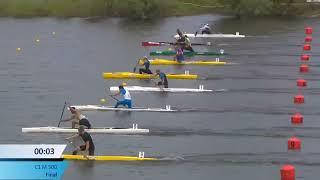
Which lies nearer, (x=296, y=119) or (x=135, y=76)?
(x=296, y=119)

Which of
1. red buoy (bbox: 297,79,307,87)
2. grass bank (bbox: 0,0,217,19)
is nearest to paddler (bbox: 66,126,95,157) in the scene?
red buoy (bbox: 297,79,307,87)

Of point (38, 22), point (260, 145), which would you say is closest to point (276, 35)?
point (38, 22)

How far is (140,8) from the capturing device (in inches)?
3162

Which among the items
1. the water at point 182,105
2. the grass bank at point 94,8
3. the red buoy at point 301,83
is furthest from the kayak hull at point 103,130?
the grass bank at point 94,8

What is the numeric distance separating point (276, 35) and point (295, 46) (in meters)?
7.79

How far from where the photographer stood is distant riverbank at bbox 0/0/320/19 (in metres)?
81.4

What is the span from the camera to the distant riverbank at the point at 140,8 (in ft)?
267

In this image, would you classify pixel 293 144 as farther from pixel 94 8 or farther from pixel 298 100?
pixel 94 8

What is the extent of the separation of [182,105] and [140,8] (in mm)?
48505

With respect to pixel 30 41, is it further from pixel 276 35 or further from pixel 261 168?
pixel 261 168

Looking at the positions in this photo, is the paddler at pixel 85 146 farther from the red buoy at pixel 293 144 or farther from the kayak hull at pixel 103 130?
the red buoy at pixel 293 144

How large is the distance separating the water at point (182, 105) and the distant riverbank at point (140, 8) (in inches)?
689

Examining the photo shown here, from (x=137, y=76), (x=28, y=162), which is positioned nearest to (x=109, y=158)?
(x=28, y=162)

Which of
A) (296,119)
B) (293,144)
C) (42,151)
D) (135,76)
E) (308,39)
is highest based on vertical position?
(308,39)
